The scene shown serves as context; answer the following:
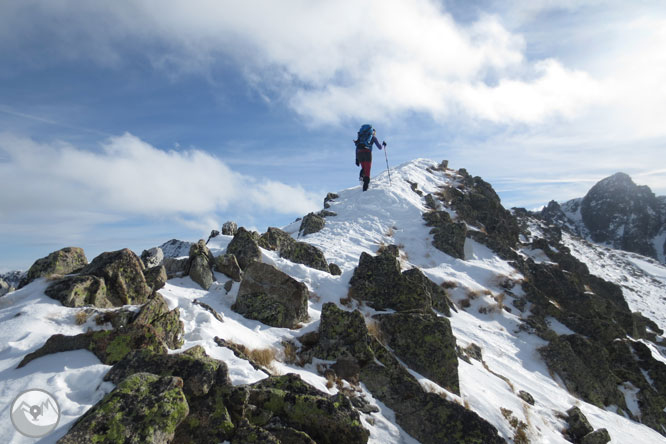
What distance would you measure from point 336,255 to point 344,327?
37.8 ft

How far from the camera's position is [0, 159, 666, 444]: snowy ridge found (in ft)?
17.3

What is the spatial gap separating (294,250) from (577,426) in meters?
14.1

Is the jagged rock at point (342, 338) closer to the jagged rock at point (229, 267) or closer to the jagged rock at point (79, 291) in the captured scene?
the jagged rock at point (229, 267)

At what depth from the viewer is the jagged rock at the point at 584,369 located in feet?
52.2

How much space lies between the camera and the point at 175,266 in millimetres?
13695

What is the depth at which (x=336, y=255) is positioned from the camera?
69.6 feet

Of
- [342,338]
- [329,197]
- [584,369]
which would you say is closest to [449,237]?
[584,369]

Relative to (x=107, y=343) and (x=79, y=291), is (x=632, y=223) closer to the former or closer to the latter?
(x=107, y=343)

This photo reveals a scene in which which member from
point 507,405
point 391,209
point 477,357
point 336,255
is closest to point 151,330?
point 507,405

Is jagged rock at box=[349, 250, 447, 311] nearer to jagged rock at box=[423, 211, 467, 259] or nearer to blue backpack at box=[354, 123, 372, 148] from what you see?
blue backpack at box=[354, 123, 372, 148]

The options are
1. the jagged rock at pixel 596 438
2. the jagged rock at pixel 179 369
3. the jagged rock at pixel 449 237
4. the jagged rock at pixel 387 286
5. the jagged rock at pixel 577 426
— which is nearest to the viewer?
the jagged rock at pixel 179 369

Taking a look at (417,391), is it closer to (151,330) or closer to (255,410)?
(255,410)

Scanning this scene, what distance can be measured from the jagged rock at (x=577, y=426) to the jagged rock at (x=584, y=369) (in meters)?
5.28

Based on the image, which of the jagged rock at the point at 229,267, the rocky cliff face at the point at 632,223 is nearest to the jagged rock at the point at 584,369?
the jagged rock at the point at 229,267
